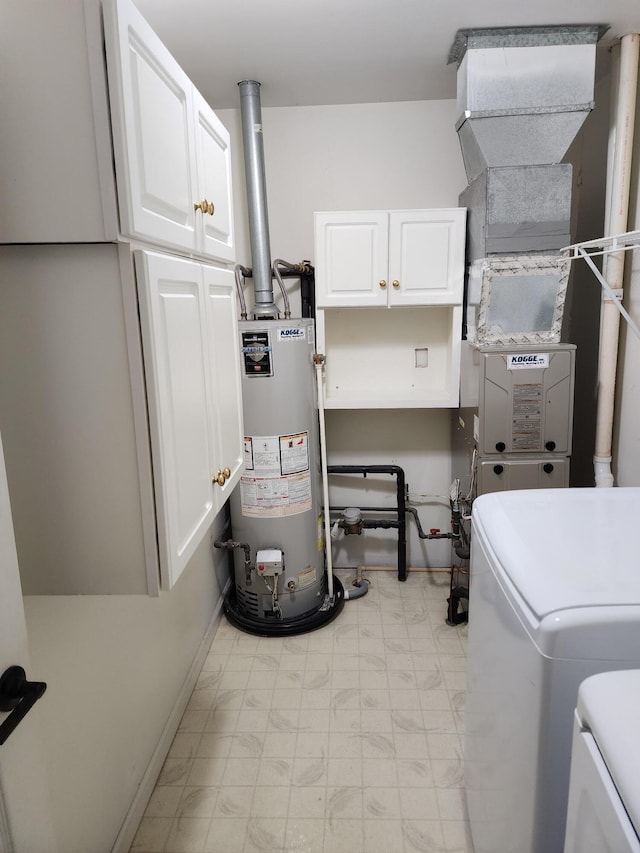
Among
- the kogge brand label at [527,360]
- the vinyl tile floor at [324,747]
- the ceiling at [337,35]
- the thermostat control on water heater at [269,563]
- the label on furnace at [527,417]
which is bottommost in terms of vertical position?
the vinyl tile floor at [324,747]

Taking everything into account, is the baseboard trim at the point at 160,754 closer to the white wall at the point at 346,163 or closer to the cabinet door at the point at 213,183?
the cabinet door at the point at 213,183

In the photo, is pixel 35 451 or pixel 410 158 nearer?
pixel 35 451

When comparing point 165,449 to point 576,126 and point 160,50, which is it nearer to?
point 160,50

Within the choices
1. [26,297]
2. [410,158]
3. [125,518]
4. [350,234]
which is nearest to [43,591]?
[125,518]

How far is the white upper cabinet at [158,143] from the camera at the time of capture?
2.91ft

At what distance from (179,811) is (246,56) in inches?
105

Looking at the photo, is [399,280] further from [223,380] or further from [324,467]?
[223,380]

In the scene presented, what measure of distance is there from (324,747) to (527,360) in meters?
1.62

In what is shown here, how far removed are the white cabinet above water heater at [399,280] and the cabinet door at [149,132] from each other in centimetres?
123

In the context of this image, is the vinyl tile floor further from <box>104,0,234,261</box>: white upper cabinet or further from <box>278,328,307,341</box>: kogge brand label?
<box>104,0,234,261</box>: white upper cabinet

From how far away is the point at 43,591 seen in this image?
41.9 inches

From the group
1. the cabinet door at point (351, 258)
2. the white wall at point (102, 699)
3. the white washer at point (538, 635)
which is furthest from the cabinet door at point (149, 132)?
the cabinet door at point (351, 258)

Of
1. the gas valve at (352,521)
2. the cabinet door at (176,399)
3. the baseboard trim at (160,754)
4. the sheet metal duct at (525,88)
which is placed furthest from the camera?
the gas valve at (352,521)

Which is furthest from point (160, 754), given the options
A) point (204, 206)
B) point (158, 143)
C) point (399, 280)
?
point (399, 280)
